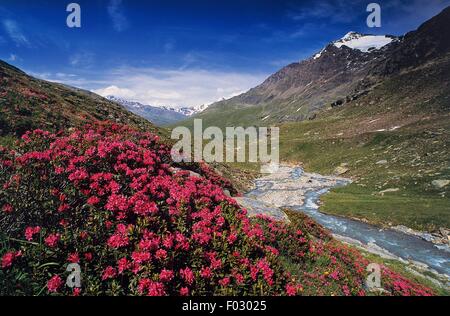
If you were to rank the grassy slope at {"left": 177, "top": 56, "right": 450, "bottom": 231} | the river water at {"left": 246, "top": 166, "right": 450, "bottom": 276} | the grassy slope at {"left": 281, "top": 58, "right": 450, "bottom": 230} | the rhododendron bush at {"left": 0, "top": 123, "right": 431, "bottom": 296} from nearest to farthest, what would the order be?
the rhododendron bush at {"left": 0, "top": 123, "right": 431, "bottom": 296} < the river water at {"left": 246, "top": 166, "right": 450, "bottom": 276} < the grassy slope at {"left": 281, "top": 58, "right": 450, "bottom": 230} < the grassy slope at {"left": 177, "top": 56, "right": 450, "bottom": 231}

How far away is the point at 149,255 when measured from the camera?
836 centimetres

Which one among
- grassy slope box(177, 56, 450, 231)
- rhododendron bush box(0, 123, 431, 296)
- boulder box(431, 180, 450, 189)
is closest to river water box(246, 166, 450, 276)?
grassy slope box(177, 56, 450, 231)

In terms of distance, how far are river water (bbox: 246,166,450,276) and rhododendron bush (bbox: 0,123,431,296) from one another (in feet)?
31.1

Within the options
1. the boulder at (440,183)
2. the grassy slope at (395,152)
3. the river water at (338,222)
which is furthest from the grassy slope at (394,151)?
the river water at (338,222)

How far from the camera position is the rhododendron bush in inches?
312

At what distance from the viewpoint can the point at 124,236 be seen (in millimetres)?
8750

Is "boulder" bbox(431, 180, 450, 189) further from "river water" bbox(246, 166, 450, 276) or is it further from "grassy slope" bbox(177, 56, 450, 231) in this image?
Answer: "river water" bbox(246, 166, 450, 276)

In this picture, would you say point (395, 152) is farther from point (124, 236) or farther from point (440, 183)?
point (124, 236)

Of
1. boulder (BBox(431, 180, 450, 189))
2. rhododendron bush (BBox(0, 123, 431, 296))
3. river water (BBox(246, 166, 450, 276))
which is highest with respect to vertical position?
rhododendron bush (BBox(0, 123, 431, 296))

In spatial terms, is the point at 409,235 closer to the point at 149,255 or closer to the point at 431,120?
the point at 149,255

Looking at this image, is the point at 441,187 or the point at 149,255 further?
the point at 441,187

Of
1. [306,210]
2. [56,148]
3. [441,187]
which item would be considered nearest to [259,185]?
[306,210]
